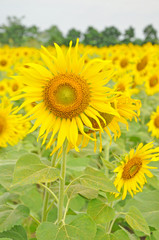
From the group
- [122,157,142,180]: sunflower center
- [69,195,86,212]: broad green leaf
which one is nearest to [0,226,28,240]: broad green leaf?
[122,157,142,180]: sunflower center

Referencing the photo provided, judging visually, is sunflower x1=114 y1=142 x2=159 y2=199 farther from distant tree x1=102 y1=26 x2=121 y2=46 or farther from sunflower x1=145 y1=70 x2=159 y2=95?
distant tree x1=102 y1=26 x2=121 y2=46

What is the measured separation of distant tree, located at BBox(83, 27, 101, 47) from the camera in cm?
1083

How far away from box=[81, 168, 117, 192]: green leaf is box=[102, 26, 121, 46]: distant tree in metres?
10.2

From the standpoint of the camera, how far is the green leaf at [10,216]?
1372 mm

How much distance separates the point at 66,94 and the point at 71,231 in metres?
0.53

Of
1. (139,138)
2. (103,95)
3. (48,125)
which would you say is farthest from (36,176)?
(139,138)

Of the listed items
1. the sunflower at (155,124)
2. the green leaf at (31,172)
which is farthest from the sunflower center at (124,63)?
the green leaf at (31,172)

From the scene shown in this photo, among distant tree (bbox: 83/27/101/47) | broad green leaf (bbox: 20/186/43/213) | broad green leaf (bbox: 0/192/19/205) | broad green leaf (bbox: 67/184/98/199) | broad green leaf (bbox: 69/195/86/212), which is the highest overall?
distant tree (bbox: 83/27/101/47)

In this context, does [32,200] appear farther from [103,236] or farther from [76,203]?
[103,236]

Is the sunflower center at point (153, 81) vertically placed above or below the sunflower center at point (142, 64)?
below

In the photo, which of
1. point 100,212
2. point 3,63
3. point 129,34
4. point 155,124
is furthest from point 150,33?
point 100,212

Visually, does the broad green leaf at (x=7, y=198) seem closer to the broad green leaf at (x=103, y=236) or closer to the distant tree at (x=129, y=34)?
the broad green leaf at (x=103, y=236)

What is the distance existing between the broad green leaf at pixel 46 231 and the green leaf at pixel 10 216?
199 millimetres

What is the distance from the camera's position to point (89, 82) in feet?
4.08
